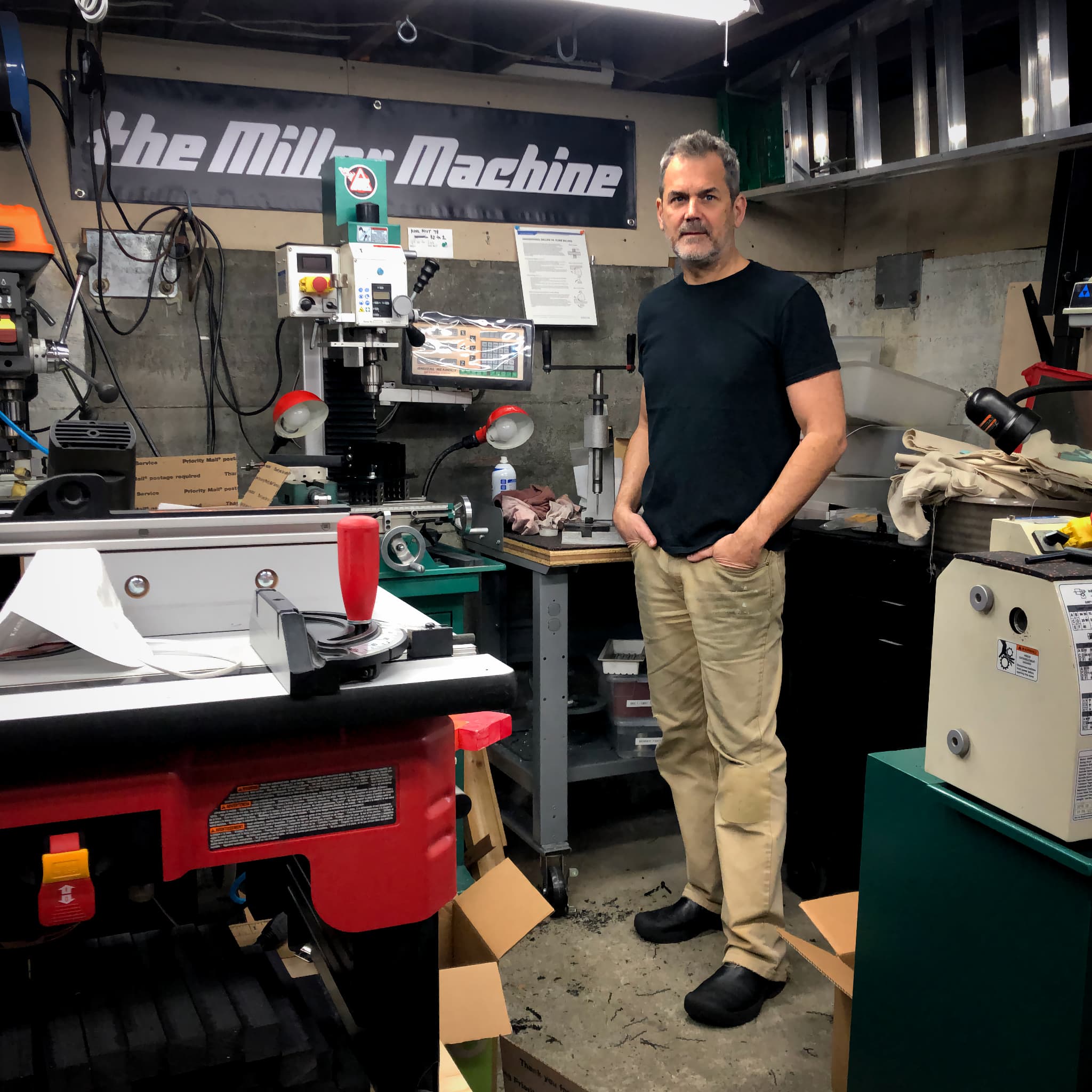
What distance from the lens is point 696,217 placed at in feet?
6.57

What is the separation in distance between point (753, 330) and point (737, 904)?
119cm

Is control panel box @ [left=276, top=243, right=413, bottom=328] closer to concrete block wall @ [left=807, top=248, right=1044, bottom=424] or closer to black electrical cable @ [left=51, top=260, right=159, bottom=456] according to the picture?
black electrical cable @ [left=51, top=260, right=159, bottom=456]

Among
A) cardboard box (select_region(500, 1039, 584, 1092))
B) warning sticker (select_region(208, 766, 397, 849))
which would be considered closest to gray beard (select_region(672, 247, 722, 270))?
warning sticker (select_region(208, 766, 397, 849))

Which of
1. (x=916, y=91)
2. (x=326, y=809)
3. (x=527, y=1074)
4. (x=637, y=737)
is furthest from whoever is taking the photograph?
(x=916, y=91)

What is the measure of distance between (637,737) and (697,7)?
1.81 meters

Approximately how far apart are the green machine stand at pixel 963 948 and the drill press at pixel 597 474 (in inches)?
45.8

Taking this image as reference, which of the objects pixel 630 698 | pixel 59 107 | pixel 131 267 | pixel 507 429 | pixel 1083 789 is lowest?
pixel 630 698

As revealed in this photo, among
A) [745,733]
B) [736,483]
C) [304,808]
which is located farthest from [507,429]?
[304,808]

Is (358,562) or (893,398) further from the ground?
(893,398)

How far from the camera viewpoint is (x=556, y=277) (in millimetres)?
3246

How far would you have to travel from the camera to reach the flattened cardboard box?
5.74 feet

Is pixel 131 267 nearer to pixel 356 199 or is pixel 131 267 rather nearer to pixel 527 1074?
pixel 356 199

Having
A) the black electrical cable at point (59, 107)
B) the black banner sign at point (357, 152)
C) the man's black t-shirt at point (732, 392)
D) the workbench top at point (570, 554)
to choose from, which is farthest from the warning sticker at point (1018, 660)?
the black electrical cable at point (59, 107)

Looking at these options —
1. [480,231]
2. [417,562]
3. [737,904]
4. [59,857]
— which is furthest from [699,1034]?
[480,231]
